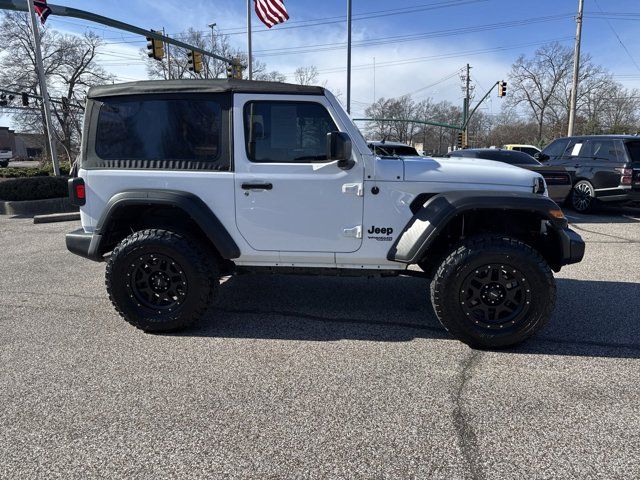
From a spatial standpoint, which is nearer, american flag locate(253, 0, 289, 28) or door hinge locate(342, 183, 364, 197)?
door hinge locate(342, 183, 364, 197)

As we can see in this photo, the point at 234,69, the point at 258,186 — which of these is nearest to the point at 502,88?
the point at 234,69

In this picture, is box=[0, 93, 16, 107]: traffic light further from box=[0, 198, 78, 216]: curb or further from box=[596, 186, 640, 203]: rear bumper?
box=[596, 186, 640, 203]: rear bumper

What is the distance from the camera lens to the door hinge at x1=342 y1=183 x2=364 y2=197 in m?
3.59

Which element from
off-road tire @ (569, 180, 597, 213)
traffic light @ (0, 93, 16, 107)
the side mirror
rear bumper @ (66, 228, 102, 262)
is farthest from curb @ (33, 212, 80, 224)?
traffic light @ (0, 93, 16, 107)

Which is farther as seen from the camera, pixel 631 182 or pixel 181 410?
pixel 631 182

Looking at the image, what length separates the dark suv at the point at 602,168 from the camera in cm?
942

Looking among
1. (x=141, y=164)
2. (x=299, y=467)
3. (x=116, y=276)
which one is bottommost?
(x=299, y=467)

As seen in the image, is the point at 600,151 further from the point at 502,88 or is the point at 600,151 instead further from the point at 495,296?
the point at 502,88

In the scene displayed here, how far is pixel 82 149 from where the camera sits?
391cm

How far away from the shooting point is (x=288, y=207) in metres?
3.67

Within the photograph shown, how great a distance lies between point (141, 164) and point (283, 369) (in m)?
2.11

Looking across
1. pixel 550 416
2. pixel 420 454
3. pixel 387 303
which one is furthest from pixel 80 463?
pixel 387 303

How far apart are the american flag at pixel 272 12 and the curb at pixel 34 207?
9.89 metres

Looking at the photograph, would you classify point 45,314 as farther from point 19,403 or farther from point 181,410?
point 181,410
